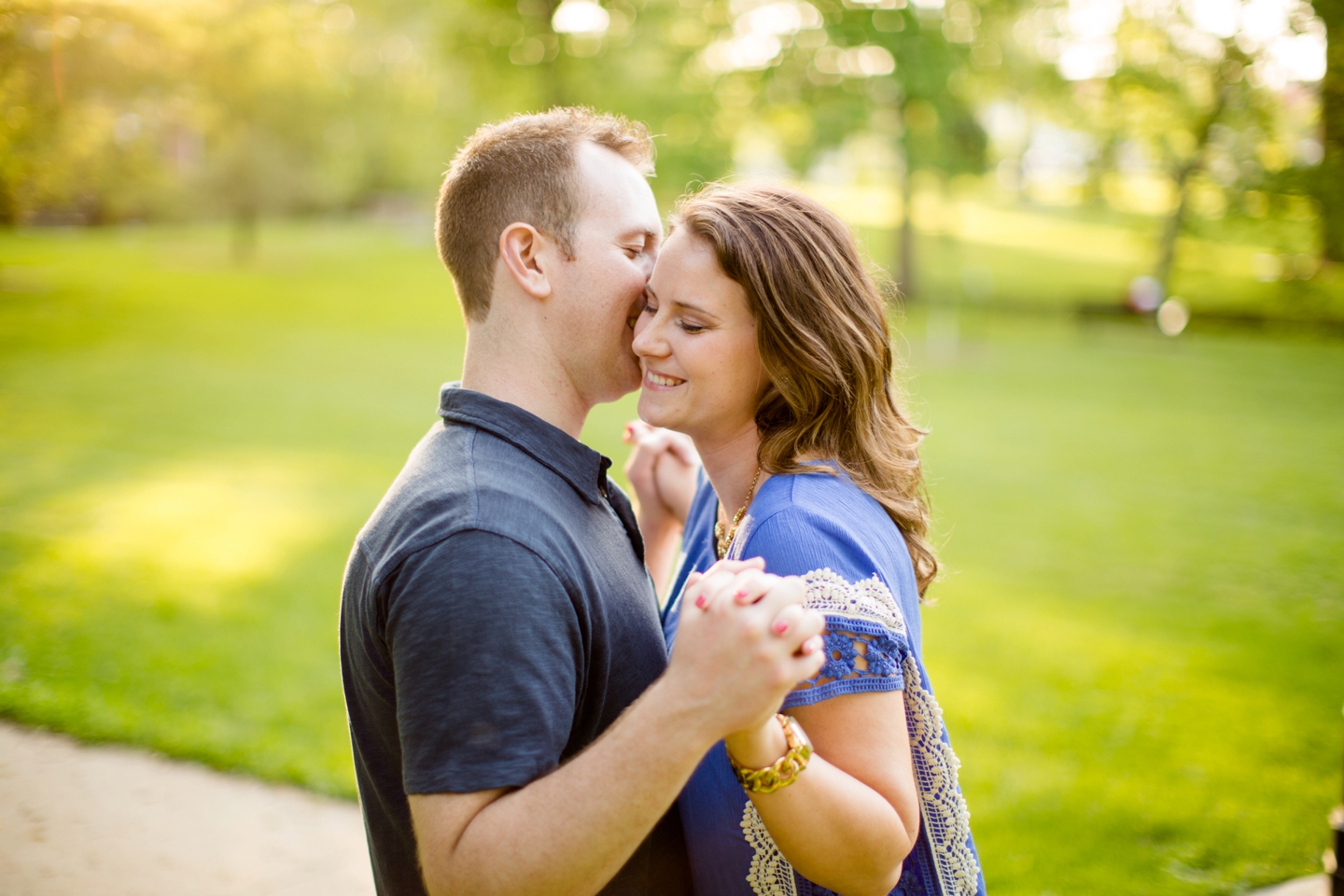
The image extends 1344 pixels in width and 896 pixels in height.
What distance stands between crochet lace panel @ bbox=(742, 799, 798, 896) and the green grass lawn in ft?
3.71

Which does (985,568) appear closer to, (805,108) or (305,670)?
(305,670)

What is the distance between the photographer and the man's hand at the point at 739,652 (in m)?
1.38

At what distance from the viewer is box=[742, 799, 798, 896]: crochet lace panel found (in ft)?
6.23

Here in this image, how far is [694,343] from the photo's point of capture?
2141 mm

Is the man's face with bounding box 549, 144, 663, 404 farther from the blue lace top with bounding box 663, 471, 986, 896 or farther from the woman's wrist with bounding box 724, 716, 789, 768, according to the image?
the woman's wrist with bounding box 724, 716, 789, 768

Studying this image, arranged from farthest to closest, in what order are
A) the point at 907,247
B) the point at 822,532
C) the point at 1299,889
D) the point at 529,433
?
1. the point at 907,247
2. the point at 1299,889
3. the point at 529,433
4. the point at 822,532

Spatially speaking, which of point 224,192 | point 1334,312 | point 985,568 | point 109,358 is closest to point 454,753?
point 985,568

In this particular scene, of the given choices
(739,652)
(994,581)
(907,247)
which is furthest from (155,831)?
(907,247)

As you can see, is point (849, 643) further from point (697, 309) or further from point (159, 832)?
point (159, 832)

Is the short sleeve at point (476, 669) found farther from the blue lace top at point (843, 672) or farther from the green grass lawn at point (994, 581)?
the green grass lawn at point (994, 581)

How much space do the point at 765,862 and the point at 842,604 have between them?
0.62 metres

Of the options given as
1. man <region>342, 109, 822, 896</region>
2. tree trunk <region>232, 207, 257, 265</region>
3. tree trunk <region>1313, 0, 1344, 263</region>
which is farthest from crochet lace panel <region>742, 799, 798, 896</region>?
tree trunk <region>232, 207, 257, 265</region>

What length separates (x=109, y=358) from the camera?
19.7 m

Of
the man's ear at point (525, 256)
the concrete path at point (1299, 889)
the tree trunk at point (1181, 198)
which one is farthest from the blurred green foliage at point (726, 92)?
the man's ear at point (525, 256)
